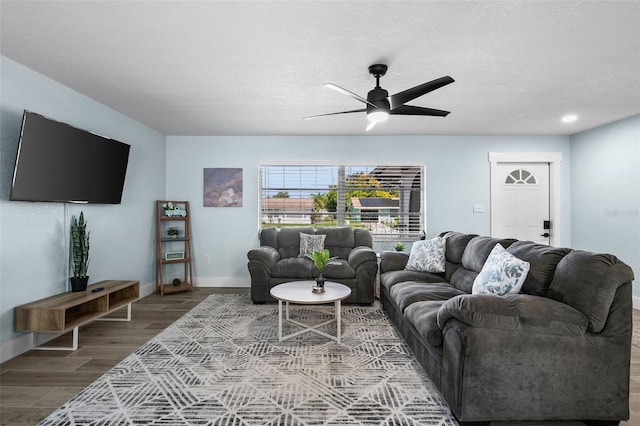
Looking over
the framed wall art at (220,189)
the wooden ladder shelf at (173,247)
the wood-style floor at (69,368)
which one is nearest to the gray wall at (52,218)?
the wooden ladder shelf at (173,247)

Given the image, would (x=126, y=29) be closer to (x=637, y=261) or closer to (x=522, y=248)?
(x=522, y=248)

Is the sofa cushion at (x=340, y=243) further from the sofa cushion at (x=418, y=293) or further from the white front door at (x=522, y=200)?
the white front door at (x=522, y=200)

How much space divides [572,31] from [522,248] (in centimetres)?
153

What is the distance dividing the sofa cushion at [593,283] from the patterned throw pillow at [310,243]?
314 centimetres

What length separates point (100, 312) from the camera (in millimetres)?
3154

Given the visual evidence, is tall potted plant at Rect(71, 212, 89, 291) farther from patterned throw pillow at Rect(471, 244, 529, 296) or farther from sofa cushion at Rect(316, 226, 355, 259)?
patterned throw pillow at Rect(471, 244, 529, 296)

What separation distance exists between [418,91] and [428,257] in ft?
6.46

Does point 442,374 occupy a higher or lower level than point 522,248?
lower

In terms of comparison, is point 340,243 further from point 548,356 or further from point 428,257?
point 548,356

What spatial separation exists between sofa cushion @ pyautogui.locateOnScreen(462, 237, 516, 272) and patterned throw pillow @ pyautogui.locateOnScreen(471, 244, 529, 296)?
17.2 inches

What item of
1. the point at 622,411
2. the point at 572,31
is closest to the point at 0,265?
the point at 622,411

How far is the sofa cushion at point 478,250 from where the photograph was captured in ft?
9.40

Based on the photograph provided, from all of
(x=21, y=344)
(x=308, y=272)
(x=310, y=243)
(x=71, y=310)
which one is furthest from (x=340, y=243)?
(x=21, y=344)

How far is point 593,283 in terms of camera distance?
70.6 inches
